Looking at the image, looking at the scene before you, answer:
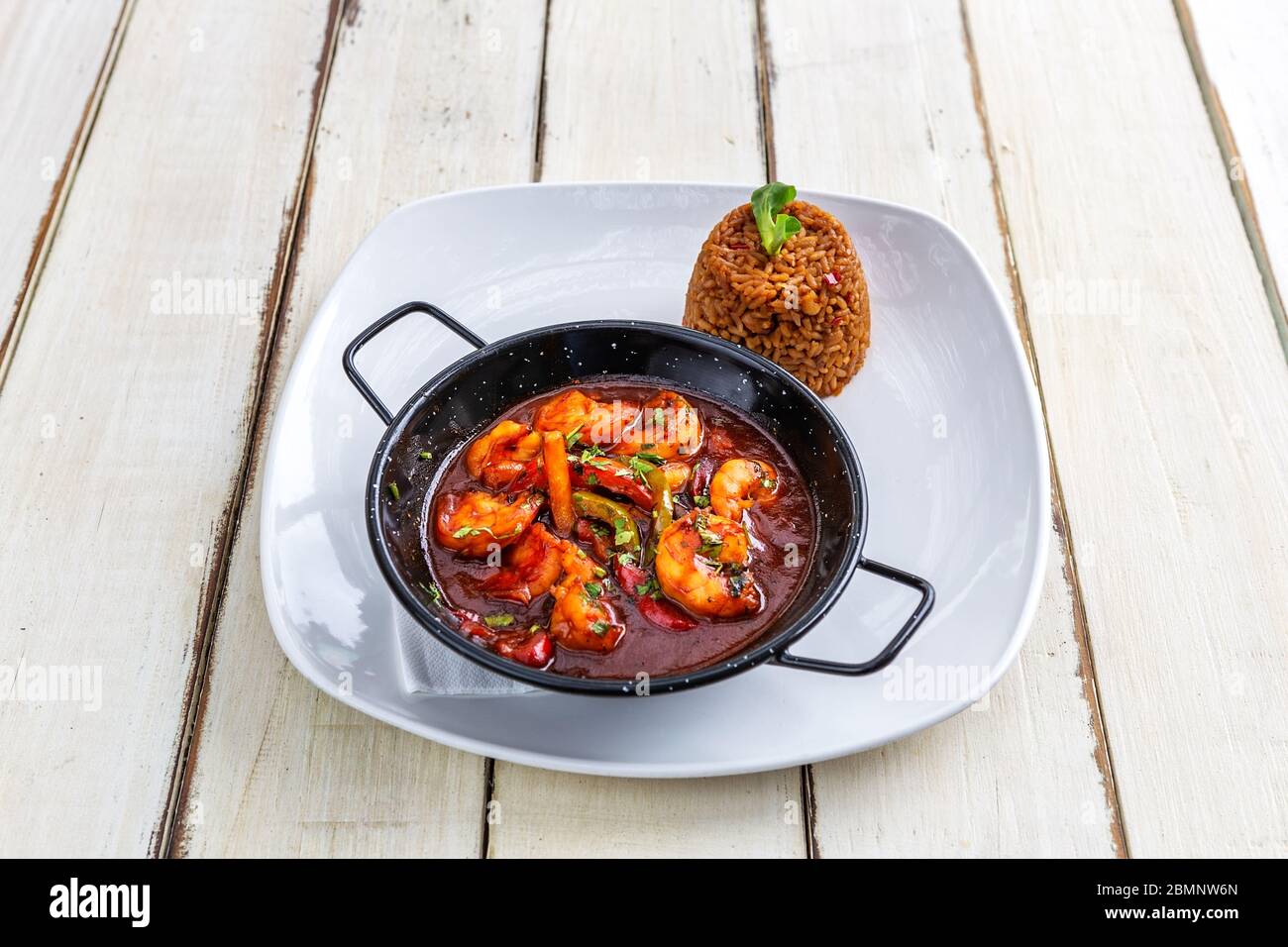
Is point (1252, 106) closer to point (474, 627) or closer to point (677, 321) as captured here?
point (677, 321)

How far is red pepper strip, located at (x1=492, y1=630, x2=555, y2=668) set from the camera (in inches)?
82.0

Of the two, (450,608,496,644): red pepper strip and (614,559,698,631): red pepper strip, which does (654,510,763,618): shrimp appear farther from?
(450,608,496,644): red pepper strip

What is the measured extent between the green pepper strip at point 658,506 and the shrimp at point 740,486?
9 centimetres

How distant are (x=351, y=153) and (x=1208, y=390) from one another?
2.44 meters

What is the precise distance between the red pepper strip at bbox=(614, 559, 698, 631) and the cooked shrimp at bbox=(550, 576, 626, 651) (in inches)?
2.6

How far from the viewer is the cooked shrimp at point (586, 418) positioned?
244cm

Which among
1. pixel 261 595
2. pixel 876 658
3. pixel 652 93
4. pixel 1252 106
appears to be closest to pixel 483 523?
pixel 261 595

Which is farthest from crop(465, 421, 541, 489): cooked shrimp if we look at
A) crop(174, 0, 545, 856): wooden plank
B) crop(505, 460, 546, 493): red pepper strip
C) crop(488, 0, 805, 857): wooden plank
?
crop(488, 0, 805, 857): wooden plank

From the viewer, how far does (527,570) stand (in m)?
2.22

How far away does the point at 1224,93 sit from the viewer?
3664mm

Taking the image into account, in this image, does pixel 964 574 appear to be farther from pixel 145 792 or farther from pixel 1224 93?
pixel 1224 93

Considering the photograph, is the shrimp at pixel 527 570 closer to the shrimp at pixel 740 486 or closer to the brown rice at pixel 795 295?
the shrimp at pixel 740 486
